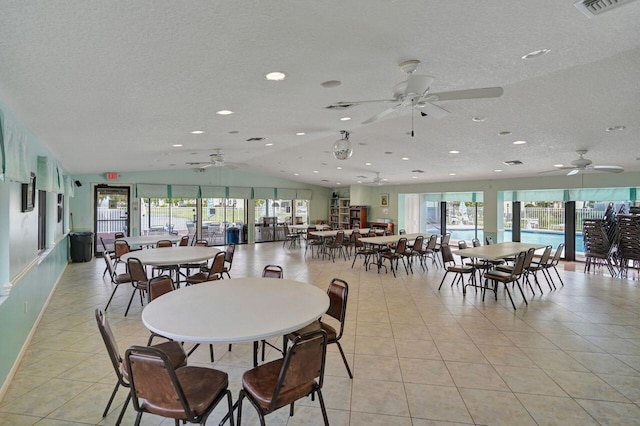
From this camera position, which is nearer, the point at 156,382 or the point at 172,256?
the point at 156,382

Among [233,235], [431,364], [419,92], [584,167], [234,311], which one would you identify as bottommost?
[431,364]

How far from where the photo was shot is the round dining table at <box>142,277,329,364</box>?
Answer: 1.91 m

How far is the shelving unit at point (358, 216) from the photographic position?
44.4 ft

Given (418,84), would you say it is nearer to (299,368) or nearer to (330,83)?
(330,83)

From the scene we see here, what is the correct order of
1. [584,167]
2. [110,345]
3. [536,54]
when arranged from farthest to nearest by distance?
[584,167], [536,54], [110,345]

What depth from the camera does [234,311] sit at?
2293 mm

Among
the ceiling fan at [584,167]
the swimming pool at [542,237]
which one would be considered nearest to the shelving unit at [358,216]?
the swimming pool at [542,237]

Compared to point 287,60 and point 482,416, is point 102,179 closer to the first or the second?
point 287,60

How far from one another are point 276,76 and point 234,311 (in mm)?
1834

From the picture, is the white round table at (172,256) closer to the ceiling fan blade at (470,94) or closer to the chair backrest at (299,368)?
the chair backrest at (299,368)

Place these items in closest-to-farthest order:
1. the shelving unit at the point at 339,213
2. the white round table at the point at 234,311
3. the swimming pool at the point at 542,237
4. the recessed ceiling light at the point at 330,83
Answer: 1. the white round table at the point at 234,311
2. the recessed ceiling light at the point at 330,83
3. the swimming pool at the point at 542,237
4. the shelving unit at the point at 339,213

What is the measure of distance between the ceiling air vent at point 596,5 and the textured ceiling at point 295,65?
6cm

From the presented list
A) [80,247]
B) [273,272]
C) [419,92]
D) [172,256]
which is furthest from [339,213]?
[419,92]

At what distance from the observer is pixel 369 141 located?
6.32 metres
